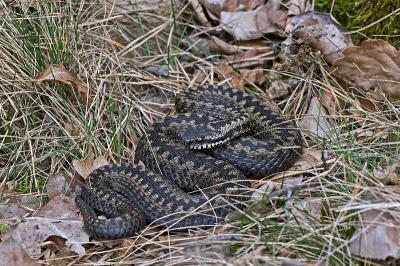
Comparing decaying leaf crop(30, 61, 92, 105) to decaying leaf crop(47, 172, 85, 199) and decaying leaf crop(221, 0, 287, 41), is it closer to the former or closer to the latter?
decaying leaf crop(47, 172, 85, 199)

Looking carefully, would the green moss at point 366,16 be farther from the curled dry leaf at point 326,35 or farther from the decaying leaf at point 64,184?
the decaying leaf at point 64,184

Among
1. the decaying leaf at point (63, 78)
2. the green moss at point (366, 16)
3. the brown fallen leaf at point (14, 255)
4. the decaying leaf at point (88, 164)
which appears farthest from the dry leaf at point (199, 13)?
the brown fallen leaf at point (14, 255)

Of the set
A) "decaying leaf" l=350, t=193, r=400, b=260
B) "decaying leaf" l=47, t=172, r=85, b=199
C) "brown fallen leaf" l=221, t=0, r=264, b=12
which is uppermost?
"brown fallen leaf" l=221, t=0, r=264, b=12

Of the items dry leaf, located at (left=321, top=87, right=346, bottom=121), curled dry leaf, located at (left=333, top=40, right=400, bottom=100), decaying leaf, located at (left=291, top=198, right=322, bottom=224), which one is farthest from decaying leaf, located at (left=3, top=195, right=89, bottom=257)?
curled dry leaf, located at (left=333, top=40, right=400, bottom=100)

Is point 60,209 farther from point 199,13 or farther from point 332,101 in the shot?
point 199,13

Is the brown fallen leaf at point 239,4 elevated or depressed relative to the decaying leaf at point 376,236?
elevated

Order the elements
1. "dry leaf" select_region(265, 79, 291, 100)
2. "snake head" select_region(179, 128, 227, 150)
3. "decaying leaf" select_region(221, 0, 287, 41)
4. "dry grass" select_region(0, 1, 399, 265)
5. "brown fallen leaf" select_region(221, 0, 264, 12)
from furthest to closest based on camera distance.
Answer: "brown fallen leaf" select_region(221, 0, 264, 12), "decaying leaf" select_region(221, 0, 287, 41), "dry leaf" select_region(265, 79, 291, 100), "snake head" select_region(179, 128, 227, 150), "dry grass" select_region(0, 1, 399, 265)
